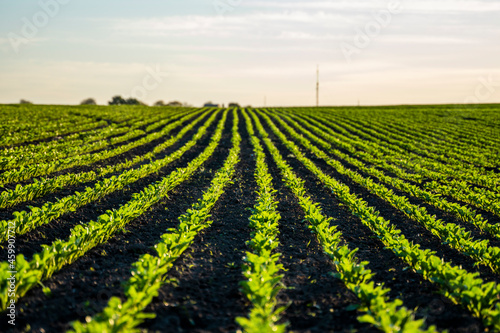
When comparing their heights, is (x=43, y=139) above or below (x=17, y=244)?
above

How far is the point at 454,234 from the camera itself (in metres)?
7.61

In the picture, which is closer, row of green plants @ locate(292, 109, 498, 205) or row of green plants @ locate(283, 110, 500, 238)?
row of green plants @ locate(283, 110, 500, 238)

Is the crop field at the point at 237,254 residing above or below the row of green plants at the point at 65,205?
below

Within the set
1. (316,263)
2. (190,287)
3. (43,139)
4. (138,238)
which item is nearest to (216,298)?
(190,287)

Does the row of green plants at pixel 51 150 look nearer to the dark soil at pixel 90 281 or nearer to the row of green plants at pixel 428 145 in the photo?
the dark soil at pixel 90 281

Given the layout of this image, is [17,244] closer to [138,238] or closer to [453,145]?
[138,238]

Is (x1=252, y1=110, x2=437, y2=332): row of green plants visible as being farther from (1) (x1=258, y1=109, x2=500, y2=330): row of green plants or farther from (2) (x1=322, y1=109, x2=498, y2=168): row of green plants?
(2) (x1=322, y1=109, x2=498, y2=168): row of green plants

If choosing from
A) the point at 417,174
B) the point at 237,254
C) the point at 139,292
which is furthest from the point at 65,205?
the point at 417,174

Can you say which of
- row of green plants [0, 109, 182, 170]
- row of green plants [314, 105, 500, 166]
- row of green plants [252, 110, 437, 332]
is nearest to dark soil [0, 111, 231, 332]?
row of green plants [252, 110, 437, 332]

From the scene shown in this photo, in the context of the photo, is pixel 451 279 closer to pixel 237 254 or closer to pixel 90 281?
pixel 237 254

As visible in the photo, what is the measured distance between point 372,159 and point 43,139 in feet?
56.9

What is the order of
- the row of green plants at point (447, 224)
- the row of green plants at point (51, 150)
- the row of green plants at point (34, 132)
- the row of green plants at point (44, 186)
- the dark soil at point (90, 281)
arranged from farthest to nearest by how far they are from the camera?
the row of green plants at point (34, 132) < the row of green plants at point (51, 150) < the row of green plants at point (44, 186) < the row of green plants at point (447, 224) < the dark soil at point (90, 281)

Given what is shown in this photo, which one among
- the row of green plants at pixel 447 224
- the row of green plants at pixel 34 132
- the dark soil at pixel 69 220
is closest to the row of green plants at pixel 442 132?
the row of green plants at pixel 447 224

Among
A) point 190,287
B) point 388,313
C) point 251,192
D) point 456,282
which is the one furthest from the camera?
point 251,192
